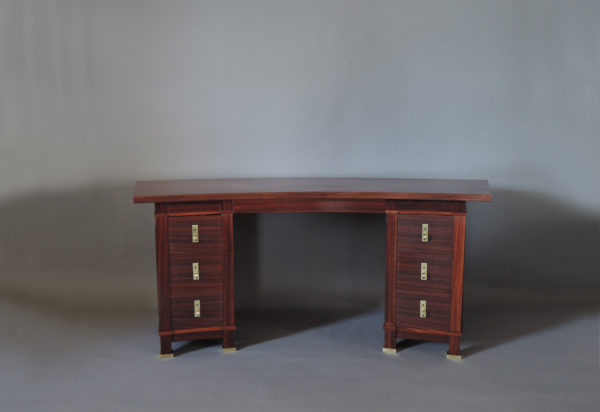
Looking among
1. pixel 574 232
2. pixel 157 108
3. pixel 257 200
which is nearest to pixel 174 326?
pixel 257 200

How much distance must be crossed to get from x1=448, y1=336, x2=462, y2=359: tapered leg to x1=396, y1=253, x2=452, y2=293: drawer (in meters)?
0.22

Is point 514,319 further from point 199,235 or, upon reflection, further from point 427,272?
point 199,235

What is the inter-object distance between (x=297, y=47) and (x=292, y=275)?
125cm

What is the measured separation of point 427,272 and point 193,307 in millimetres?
1077

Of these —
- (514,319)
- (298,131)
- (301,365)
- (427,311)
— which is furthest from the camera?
(298,131)

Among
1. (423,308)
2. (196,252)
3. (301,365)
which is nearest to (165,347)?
(196,252)

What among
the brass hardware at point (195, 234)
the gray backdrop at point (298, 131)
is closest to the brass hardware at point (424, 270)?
the gray backdrop at point (298, 131)

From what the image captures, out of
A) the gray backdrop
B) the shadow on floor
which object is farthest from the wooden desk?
the gray backdrop

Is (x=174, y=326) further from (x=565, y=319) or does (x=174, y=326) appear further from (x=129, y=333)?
(x=565, y=319)

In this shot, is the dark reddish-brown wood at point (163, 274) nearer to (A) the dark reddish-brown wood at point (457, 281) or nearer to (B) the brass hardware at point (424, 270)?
(B) the brass hardware at point (424, 270)

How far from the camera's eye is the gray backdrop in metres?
3.57

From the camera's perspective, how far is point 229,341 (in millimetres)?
3129

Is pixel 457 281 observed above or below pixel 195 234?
below

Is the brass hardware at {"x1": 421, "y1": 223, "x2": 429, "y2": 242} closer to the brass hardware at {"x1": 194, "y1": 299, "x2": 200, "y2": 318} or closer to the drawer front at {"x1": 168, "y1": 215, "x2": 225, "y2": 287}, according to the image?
the drawer front at {"x1": 168, "y1": 215, "x2": 225, "y2": 287}
